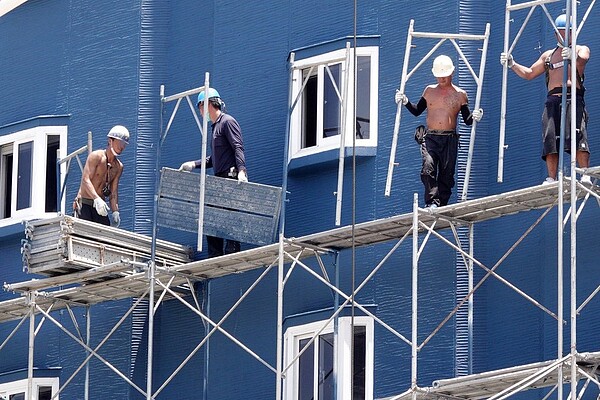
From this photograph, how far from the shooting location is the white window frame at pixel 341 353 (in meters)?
26.8

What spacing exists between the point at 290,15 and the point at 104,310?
4.56 metres

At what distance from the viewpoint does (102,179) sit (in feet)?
95.5

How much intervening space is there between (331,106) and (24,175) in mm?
A: 5419

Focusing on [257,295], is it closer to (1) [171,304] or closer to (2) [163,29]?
(1) [171,304]

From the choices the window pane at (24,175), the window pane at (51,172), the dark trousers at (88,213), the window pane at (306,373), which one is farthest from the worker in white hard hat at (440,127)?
the window pane at (24,175)

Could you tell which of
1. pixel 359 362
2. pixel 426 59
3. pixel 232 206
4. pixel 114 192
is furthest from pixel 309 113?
pixel 359 362

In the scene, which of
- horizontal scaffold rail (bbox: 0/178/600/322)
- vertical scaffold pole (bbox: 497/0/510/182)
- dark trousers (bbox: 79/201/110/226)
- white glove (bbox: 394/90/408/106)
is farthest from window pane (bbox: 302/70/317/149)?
vertical scaffold pole (bbox: 497/0/510/182)

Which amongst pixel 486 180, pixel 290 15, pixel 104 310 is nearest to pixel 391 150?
pixel 486 180

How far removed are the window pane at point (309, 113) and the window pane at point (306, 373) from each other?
8.40 feet

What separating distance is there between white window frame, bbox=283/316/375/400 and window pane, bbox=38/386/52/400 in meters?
4.04

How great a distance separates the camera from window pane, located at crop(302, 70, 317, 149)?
28.3 m

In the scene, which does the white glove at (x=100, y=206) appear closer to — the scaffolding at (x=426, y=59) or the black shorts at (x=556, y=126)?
the scaffolding at (x=426, y=59)

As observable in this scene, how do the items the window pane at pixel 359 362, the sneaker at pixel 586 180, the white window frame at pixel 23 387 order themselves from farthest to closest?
the white window frame at pixel 23 387 → the window pane at pixel 359 362 → the sneaker at pixel 586 180

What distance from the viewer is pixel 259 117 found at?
28922 mm
